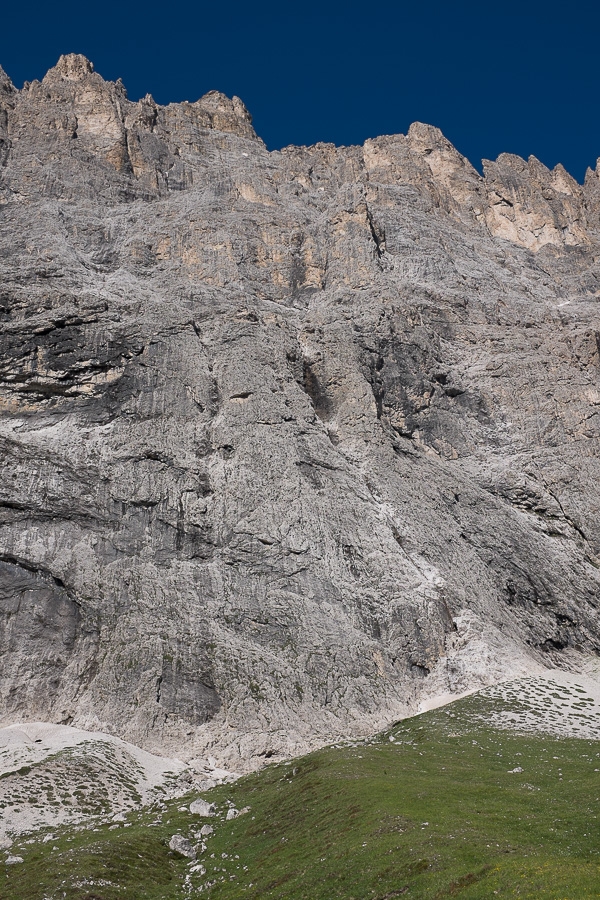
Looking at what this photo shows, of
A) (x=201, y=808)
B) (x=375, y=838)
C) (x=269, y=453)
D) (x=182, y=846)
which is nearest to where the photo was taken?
(x=375, y=838)

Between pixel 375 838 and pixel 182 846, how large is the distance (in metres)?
11.5

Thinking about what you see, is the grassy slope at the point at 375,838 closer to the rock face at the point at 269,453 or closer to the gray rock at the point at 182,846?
the gray rock at the point at 182,846

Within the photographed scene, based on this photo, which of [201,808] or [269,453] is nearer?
[201,808]

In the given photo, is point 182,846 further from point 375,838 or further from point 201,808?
point 375,838

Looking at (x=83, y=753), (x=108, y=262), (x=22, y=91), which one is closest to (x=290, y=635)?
(x=83, y=753)

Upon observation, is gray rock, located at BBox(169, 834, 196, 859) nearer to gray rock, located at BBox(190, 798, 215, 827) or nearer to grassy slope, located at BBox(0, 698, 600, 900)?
grassy slope, located at BBox(0, 698, 600, 900)

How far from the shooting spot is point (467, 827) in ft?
94.0

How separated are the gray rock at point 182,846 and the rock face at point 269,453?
18.4 m

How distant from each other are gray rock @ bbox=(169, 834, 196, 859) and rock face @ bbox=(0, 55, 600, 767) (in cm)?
1844

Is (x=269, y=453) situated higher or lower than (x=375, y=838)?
higher

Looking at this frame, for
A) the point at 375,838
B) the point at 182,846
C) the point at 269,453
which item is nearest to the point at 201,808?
the point at 182,846

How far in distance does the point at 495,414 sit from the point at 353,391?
18330 millimetres

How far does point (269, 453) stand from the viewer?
76.5 metres

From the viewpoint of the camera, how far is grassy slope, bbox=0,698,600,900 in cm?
2388
